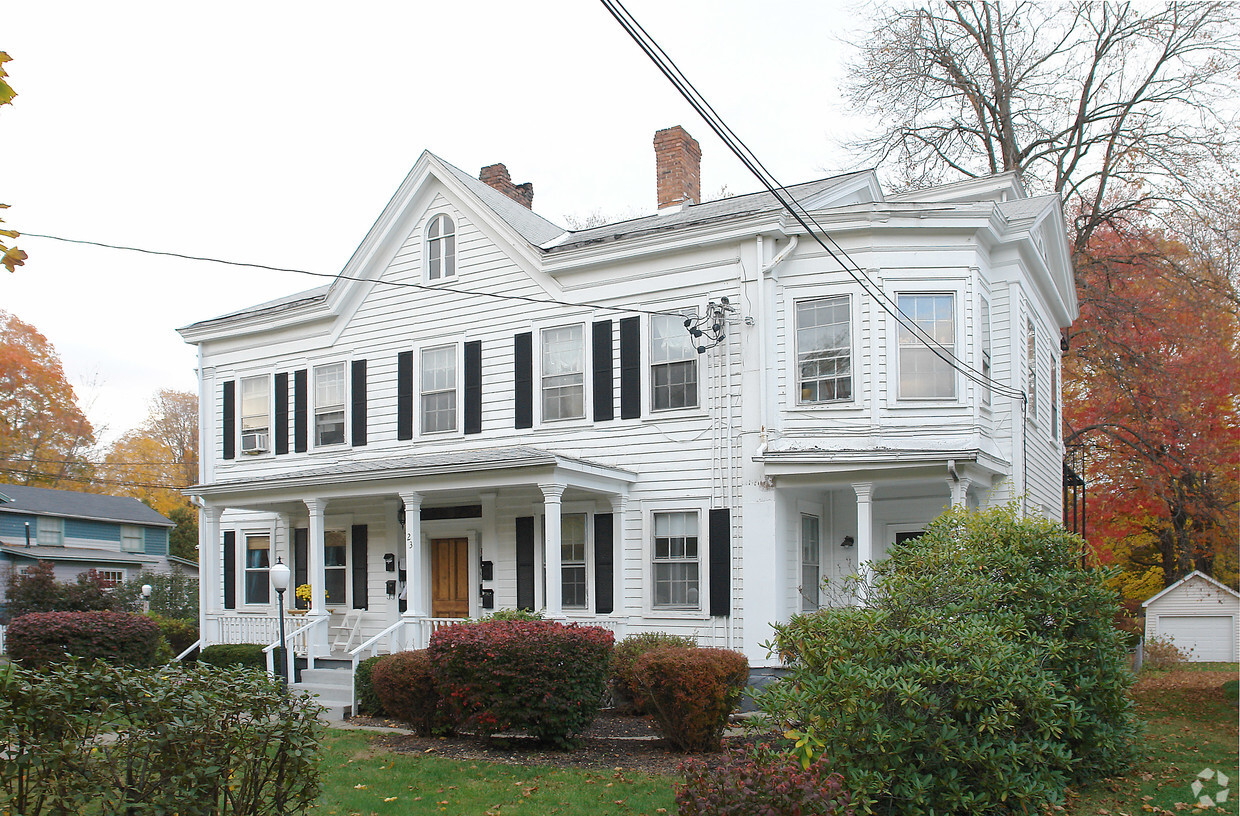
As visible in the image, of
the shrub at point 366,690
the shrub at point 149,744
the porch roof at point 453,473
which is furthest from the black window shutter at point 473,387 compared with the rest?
the shrub at point 149,744

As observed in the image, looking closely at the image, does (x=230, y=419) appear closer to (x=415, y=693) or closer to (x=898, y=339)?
(x=415, y=693)

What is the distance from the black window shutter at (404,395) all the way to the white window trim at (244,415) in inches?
129

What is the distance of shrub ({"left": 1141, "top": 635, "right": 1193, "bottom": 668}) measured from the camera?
2300 cm

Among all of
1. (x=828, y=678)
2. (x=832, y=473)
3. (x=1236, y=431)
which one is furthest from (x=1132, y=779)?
(x=1236, y=431)

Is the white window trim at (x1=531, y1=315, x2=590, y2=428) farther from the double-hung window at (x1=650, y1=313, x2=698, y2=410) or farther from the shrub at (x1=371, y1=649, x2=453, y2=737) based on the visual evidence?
the shrub at (x1=371, y1=649, x2=453, y2=737)

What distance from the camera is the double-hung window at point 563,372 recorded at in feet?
53.3

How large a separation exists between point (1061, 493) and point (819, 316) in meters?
8.01

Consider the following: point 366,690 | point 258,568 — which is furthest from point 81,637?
point 366,690

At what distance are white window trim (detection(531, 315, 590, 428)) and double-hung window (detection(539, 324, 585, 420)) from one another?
0.12ft

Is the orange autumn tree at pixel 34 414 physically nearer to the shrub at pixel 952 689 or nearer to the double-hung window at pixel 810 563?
the double-hung window at pixel 810 563

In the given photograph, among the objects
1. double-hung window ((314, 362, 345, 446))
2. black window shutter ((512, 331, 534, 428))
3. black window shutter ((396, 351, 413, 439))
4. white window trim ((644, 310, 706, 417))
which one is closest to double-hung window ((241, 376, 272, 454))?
double-hung window ((314, 362, 345, 446))

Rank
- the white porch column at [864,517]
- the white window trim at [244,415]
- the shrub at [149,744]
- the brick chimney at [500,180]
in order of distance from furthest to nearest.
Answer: the brick chimney at [500,180] → the white window trim at [244,415] → the white porch column at [864,517] → the shrub at [149,744]

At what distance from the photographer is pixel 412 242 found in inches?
711

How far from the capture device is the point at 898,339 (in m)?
14.4
